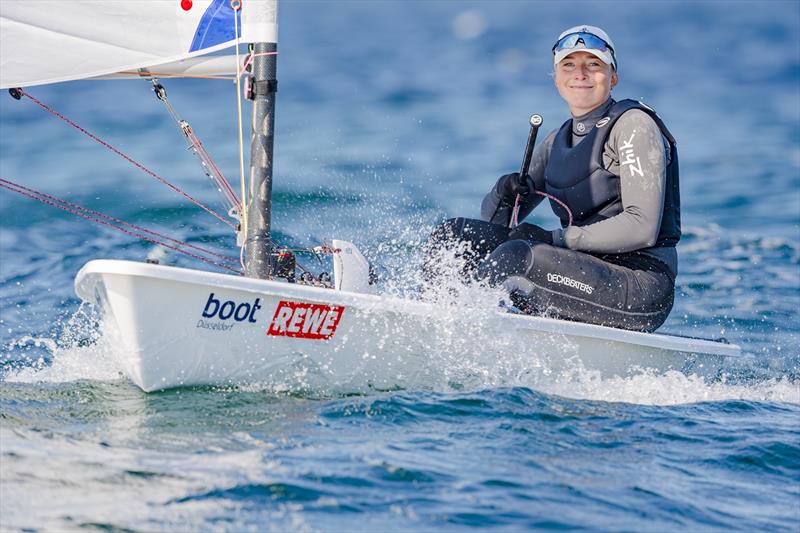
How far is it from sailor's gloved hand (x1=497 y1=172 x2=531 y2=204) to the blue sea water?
1.03 m

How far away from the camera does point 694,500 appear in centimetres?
374

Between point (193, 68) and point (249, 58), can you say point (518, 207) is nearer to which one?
point (249, 58)

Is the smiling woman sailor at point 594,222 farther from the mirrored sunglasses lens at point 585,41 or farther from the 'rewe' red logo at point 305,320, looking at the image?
the 'rewe' red logo at point 305,320

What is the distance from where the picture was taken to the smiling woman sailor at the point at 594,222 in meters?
5.02

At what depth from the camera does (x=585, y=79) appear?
5371mm

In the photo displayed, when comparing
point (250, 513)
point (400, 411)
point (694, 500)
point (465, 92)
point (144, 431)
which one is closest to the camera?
point (250, 513)

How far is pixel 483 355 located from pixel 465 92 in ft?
40.9

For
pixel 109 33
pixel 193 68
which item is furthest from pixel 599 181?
pixel 109 33

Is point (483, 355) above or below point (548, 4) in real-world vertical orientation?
below

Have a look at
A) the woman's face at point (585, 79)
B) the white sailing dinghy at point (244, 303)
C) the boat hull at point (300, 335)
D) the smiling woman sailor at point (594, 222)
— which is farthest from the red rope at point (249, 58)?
the woman's face at point (585, 79)

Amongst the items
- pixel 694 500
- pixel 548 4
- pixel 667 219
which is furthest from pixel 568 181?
pixel 548 4

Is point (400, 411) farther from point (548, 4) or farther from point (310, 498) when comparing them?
point (548, 4)

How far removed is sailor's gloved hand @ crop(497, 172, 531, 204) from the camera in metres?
5.46

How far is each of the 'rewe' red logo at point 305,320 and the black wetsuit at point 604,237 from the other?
83 centimetres
